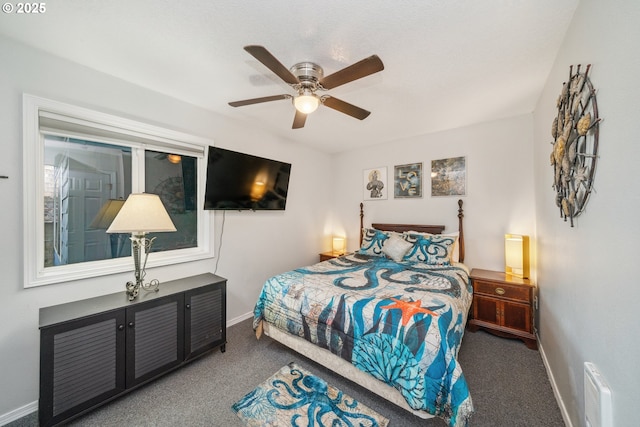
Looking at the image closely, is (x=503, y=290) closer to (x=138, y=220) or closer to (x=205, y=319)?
(x=205, y=319)

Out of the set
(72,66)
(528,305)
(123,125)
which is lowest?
(528,305)

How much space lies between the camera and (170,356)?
1991 millimetres

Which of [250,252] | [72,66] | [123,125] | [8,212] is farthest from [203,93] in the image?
[250,252]

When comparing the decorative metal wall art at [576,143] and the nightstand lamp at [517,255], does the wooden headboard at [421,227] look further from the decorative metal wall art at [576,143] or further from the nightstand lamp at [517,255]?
the decorative metal wall art at [576,143]

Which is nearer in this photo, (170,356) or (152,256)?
(170,356)

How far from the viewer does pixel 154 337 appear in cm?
190

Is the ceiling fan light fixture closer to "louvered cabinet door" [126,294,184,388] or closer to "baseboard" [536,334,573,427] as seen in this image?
"louvered cabinet door" [126,294,184,388]

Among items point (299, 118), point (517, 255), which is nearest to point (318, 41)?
point (299, 118)

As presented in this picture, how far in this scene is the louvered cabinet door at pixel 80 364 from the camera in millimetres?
1462

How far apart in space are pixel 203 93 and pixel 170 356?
2.45 meters

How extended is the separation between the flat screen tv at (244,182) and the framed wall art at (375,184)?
1.47 meters

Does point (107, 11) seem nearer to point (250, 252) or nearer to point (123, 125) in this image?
point (123, 125)

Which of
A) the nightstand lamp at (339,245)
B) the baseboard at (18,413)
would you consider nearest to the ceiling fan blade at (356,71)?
the nightstand lamp at (339,245)

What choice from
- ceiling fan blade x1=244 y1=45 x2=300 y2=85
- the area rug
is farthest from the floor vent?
ceiling fan blade x1=244 y1=45 x2=300 y2=85
